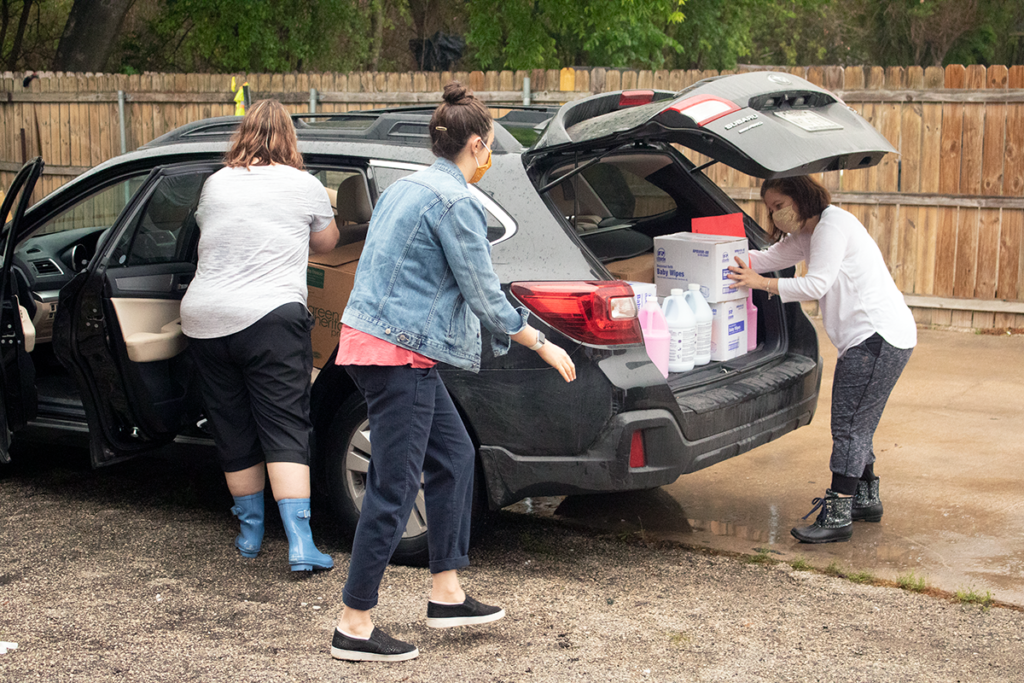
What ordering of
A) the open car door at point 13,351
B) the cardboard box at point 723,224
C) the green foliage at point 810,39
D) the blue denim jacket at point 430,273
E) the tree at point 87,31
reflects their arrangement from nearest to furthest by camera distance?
1. the blue denim jacket at point 430,273
2. the open car door at point 13,351
3. the cardboard box at point 723,224
4. the tree at point 87,31
5. the green foliage at point 810,39

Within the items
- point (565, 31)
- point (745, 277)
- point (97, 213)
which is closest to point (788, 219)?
point (745, 277)

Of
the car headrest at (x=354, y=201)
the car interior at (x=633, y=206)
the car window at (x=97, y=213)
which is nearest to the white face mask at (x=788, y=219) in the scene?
the car interior at (x=633, y=206)

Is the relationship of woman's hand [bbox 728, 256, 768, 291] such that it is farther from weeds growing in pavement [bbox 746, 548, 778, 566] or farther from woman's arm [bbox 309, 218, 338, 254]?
woman's arm [bbox 309, 218, 338, 254]

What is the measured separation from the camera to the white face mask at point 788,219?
4.50m

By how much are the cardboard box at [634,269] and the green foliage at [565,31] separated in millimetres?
14182

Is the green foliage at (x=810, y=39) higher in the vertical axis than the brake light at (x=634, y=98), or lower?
higher

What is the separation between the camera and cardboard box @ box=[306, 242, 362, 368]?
4371 millimetres

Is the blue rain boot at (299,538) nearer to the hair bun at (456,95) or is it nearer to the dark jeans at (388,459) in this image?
the dark jeans at (388,459)

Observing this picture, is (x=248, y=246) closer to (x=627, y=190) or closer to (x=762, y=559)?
(x=627, y=190)

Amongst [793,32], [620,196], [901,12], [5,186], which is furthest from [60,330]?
[793,32]

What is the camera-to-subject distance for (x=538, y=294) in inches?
151

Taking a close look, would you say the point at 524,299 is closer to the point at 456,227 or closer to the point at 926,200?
the point at 456,227

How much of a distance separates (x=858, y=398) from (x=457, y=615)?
1.86 metres

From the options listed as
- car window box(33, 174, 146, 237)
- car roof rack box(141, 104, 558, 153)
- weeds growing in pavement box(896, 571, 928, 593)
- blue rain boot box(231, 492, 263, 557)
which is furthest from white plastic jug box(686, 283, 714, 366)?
car window box(33, 174, 146, 237)
